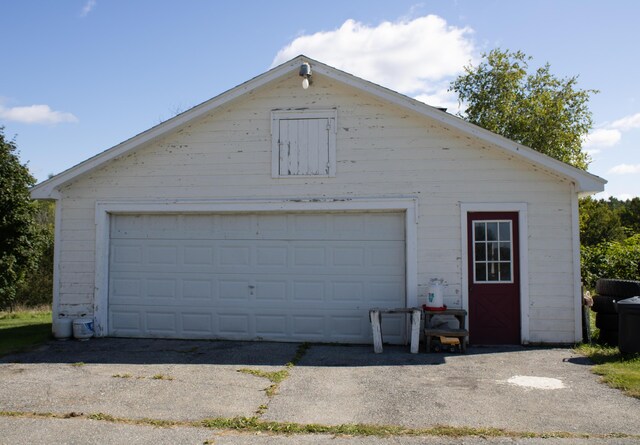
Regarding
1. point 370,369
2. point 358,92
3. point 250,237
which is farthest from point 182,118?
point 370,369

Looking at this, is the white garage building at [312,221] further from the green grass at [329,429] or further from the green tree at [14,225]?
the green tree at [14,225]

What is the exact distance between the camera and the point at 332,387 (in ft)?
22.3

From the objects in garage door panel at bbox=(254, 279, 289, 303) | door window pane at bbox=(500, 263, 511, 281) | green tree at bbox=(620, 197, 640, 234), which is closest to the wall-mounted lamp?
garage door panel at bbox=(254, 279, 289, 303)

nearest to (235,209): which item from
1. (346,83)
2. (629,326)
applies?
(346,83)

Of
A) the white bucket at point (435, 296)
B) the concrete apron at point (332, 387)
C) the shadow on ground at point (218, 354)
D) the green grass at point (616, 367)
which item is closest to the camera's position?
the concrete apron at point (332, 387)

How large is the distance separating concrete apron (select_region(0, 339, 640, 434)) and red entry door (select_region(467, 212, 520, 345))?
446 mm

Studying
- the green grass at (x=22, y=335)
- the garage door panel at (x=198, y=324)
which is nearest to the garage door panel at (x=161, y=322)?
the garage door panel at (x=198, y=324)

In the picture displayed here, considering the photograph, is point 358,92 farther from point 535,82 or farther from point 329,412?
point 535,82

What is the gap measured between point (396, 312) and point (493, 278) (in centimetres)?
194

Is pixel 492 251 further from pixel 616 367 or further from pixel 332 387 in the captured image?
pixel 332 387

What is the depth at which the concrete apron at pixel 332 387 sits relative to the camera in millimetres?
5672

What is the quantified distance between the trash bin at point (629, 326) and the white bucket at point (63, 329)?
30.3 ft

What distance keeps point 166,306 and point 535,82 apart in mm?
23958

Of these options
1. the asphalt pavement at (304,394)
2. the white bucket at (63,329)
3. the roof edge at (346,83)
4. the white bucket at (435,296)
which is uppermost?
the roof edge at (346,83)
